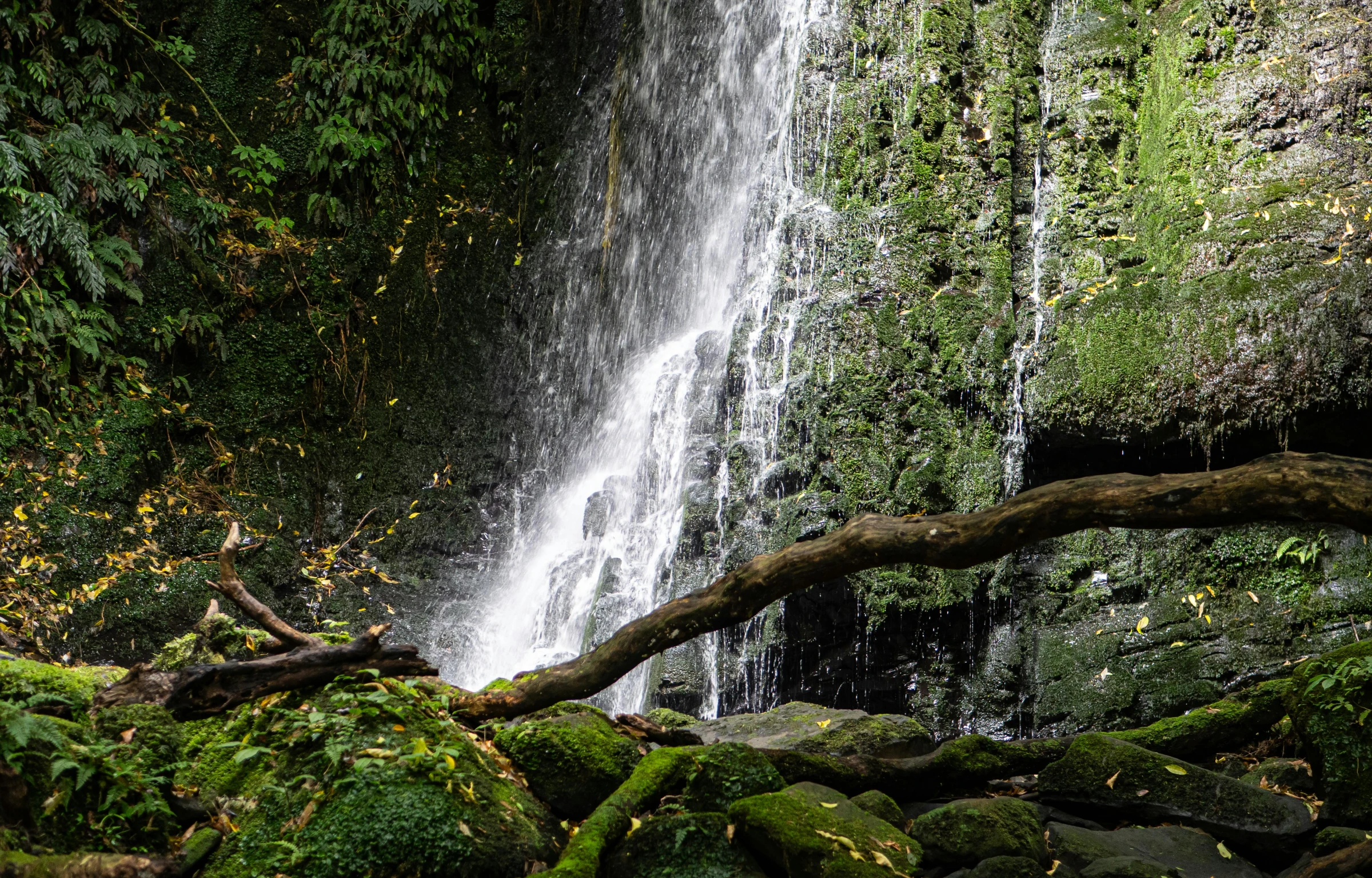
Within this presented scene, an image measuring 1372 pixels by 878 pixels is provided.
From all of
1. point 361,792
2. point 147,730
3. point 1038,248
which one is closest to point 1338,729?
point 361,792

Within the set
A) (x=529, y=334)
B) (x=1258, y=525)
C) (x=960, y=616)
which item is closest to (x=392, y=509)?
(x=529, y=334)

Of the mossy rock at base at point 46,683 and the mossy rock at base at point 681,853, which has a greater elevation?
the mossy rock at base at point 46,683

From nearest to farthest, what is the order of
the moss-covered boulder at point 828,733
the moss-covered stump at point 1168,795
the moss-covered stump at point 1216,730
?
the moss-covered stump at point 1168,795, the moss-covered stump at point 1216,730, the moss-covered boulder at point 828,733

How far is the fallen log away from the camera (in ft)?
12.0

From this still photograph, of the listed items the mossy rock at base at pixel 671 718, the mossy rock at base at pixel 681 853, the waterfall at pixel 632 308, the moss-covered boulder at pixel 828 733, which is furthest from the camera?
the waterfall at pixel 632 308

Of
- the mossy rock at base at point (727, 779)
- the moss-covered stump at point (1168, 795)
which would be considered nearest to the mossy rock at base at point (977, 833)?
the moss-covered stump at point (1168, 795)

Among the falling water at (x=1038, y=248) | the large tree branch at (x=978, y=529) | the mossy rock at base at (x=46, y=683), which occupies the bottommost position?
the mossy rock at base at (x=46, y=683)

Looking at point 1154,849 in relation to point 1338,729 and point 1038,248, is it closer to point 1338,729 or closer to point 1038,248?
point 1338,729

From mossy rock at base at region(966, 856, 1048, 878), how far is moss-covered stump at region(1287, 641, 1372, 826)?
50.7 inches

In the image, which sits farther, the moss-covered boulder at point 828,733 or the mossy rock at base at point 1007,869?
the moss-covered boulder at point 828,733

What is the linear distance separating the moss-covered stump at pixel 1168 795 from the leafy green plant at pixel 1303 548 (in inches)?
131

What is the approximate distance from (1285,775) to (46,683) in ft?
16.9

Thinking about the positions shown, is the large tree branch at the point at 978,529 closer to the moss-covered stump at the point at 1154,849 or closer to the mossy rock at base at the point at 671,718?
the moss-covered stump at the point at 1154,849

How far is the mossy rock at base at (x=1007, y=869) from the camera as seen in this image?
3.41 m
